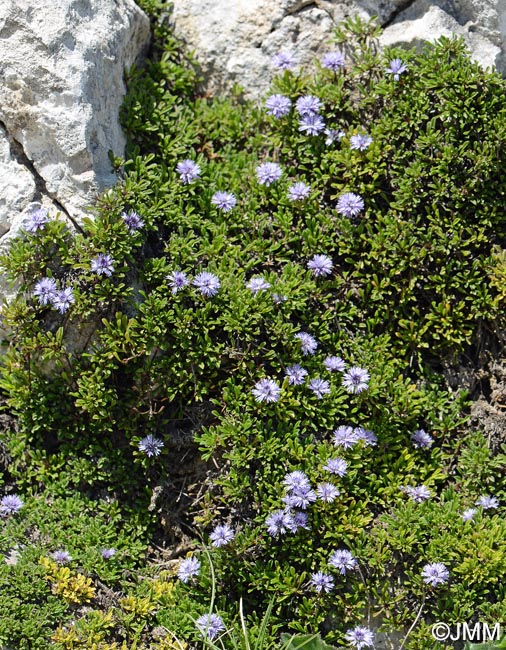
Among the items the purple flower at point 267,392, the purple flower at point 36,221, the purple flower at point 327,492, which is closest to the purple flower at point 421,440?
the purple flower at point 327,492

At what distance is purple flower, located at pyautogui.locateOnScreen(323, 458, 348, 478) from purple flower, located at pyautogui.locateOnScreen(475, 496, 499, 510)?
0.74 meters

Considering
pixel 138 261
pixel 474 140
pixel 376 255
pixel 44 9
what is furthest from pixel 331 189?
pixel 44 9

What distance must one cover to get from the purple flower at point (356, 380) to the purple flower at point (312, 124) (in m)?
1.44

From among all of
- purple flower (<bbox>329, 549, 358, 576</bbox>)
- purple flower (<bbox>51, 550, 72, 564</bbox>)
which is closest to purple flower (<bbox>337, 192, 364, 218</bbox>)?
purple flower (<bbox>329, 549, 358, 576</bbox>)

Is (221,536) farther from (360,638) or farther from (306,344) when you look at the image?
(306,344)

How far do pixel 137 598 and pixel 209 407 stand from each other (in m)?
1.05

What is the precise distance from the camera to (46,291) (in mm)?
4242

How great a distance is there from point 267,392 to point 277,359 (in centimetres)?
27

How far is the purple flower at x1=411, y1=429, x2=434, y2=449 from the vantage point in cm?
441

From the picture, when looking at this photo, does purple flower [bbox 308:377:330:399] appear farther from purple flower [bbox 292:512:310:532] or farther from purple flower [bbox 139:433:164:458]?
purple flower [bbox 139:433:164:458]

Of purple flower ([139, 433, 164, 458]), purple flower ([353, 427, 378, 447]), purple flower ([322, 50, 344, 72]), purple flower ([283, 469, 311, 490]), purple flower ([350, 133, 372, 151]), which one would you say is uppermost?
purple flower ([322, 50, 344, 72])

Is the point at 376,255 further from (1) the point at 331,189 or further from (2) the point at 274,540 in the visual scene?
(2) the point at 274,540

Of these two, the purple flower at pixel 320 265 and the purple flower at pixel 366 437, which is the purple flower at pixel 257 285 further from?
the purple flower at pixel 366 437

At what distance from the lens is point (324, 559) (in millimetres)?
4062
